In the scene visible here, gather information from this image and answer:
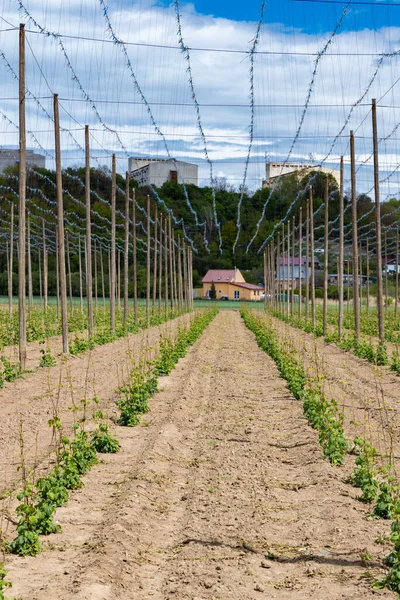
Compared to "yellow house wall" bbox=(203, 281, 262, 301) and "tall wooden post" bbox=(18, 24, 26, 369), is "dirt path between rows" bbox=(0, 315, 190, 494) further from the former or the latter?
"yellow house wall" bbox=(203, 281, 262, 301)

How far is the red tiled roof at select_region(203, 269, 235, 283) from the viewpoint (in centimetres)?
9669

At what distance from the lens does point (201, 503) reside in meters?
7.54

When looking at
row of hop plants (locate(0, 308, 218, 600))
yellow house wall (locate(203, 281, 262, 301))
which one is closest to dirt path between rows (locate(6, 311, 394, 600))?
row of hop plants (locate(0, 308, 218, 600))

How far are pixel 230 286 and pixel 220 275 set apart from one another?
2.28 meters

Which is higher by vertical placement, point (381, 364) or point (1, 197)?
point (1, 197)

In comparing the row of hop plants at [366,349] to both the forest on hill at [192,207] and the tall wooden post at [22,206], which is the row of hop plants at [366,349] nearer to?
the tall wooden post at [22,206]

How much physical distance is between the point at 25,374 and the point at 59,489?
360 inches

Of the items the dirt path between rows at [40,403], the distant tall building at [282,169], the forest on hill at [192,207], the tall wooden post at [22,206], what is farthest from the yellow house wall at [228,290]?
the tall wooden post at [22,206]

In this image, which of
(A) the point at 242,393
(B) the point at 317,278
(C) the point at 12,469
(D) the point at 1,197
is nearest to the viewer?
(C) the point at 12,469

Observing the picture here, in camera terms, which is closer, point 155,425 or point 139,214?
point 155,425

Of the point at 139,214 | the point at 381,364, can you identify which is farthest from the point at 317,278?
the point at 381,364

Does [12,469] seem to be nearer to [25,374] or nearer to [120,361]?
[25,374]

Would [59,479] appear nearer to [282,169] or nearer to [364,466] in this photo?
[364,466]

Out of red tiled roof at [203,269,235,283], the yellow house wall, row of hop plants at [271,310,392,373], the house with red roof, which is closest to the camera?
row of hop plants at [271,310,392,373]
